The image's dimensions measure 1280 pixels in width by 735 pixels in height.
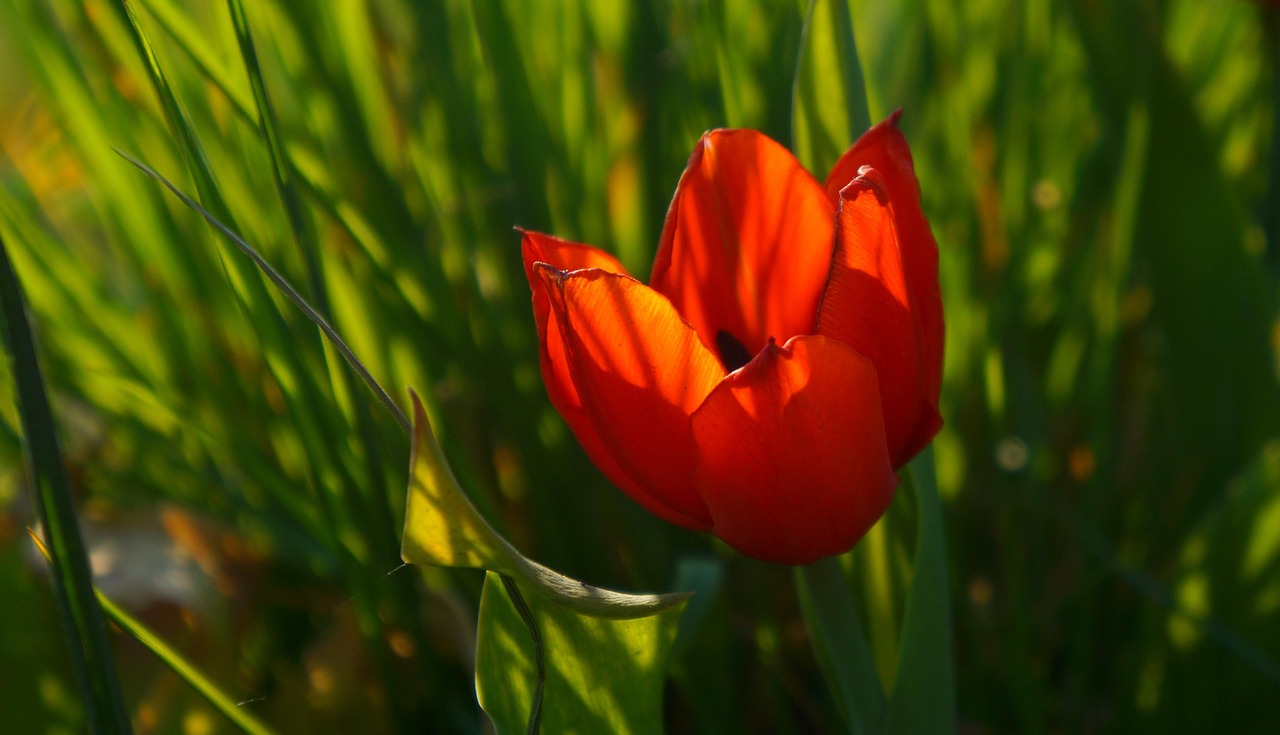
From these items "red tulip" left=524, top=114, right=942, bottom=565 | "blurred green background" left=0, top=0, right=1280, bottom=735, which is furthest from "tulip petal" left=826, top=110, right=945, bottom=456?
"blurred green background" left=0, top=0, right=1280, bottom=735

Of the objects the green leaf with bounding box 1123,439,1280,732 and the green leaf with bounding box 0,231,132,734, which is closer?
the green leaf with bounding box 0,231,132,734

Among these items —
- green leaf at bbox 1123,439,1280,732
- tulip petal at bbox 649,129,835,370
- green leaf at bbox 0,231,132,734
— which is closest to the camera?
green leaf at bbox 0,231,132,734

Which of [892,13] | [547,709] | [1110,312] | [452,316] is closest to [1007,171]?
[1110,312]

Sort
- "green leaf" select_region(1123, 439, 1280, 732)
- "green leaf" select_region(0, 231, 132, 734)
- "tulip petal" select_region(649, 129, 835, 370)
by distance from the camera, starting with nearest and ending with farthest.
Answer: "green leaf" select_region(0, 231, 132, 734)
"tulip petal" select_region(649, 129, 835, 370)
"green leaf" select_region(1123, 439, 1280, 732)

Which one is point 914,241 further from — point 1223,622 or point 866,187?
point 1223,622

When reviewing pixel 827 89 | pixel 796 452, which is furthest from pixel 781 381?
pixel 827 89

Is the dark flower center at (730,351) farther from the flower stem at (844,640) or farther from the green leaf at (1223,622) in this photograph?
the green leaf at (1223,622)

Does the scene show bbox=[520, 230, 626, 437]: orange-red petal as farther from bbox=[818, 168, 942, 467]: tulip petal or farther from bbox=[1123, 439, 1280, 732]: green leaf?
bbox=[1123, 439, 1280, 732]: green leaf
